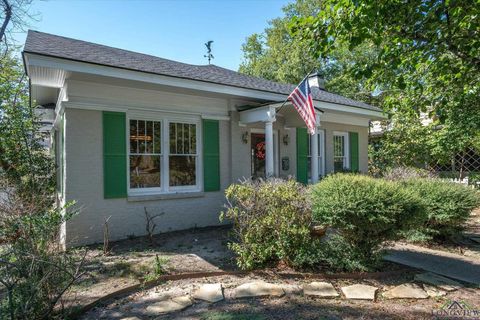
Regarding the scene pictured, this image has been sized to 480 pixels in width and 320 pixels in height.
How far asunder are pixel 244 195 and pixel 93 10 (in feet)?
26.0

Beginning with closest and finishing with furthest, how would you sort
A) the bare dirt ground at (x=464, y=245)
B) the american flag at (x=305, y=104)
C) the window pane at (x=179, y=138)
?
the bare dirt ground at (x=464, y=245)
the american flag at (x=305, y=104)
the window pane at (x=179, y=138)

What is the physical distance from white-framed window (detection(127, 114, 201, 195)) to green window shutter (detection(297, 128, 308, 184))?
3.47 meters

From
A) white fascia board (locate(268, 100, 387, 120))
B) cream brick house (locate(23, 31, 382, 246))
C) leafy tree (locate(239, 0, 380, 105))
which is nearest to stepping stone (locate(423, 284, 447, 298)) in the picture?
cream brick house (locate(23, 31, 382, 246))

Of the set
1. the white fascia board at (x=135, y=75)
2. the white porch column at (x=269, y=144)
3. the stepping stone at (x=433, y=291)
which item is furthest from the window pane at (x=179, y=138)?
the stepping stone at (x=433, y=291)

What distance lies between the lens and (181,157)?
24.6ft

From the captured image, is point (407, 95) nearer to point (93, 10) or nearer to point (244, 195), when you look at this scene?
point (244, 195)

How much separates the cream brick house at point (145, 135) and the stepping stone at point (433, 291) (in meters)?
4.12

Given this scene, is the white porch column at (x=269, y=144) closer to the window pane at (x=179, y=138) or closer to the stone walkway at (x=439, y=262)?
the window pane at (x=179, y=138)

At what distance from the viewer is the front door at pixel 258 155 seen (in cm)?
899

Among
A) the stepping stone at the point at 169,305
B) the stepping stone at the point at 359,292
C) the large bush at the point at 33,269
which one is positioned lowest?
the stepping stone at the point at 359,292

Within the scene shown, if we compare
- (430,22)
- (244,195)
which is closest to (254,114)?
(244,195)

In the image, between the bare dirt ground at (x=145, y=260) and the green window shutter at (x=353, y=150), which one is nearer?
the bare dirt ground at (x=145, y=260)

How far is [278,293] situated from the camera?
13.2ft

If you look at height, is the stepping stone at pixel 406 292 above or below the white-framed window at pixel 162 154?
below
